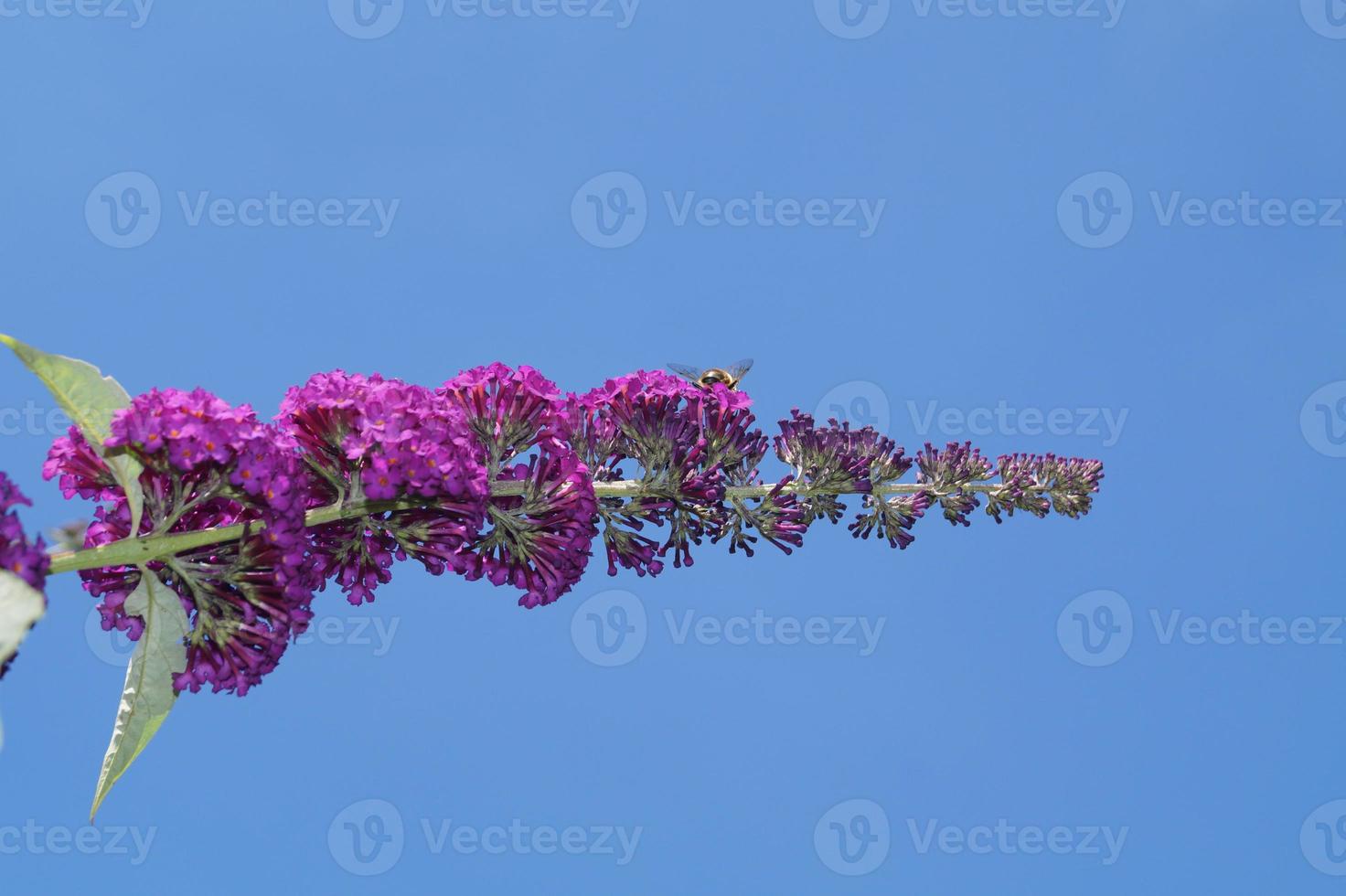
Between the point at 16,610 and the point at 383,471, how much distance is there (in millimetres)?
1462

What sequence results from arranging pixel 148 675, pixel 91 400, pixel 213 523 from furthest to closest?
pixel 213 523 < pixel 148 675 < pixel 91 400

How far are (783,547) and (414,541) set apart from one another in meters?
1.93

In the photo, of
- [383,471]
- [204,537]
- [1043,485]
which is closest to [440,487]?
[383,471]

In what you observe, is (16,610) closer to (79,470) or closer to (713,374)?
(79,470)

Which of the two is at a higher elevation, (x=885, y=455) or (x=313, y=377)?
(x=885, y=455)

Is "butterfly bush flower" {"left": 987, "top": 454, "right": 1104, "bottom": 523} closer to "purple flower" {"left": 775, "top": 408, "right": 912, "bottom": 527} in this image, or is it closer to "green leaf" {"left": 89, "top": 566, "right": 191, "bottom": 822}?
"purple flower" {"left": 775, "top": 408, "right": 912, "bottom": 527}

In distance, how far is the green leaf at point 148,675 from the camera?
4.62 meters

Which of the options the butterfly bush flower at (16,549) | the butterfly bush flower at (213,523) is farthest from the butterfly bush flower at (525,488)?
the butterfly bush flower at (16,549)

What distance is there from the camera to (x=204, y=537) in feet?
15.5

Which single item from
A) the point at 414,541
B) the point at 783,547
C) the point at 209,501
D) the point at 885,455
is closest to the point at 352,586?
the point at 414,541

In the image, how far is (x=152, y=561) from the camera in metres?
4.75

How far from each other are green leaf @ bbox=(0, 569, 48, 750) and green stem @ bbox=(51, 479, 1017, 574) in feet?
1.74

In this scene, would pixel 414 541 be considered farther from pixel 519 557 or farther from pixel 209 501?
pixel 209 501

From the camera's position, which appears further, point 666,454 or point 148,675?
point 666,454
